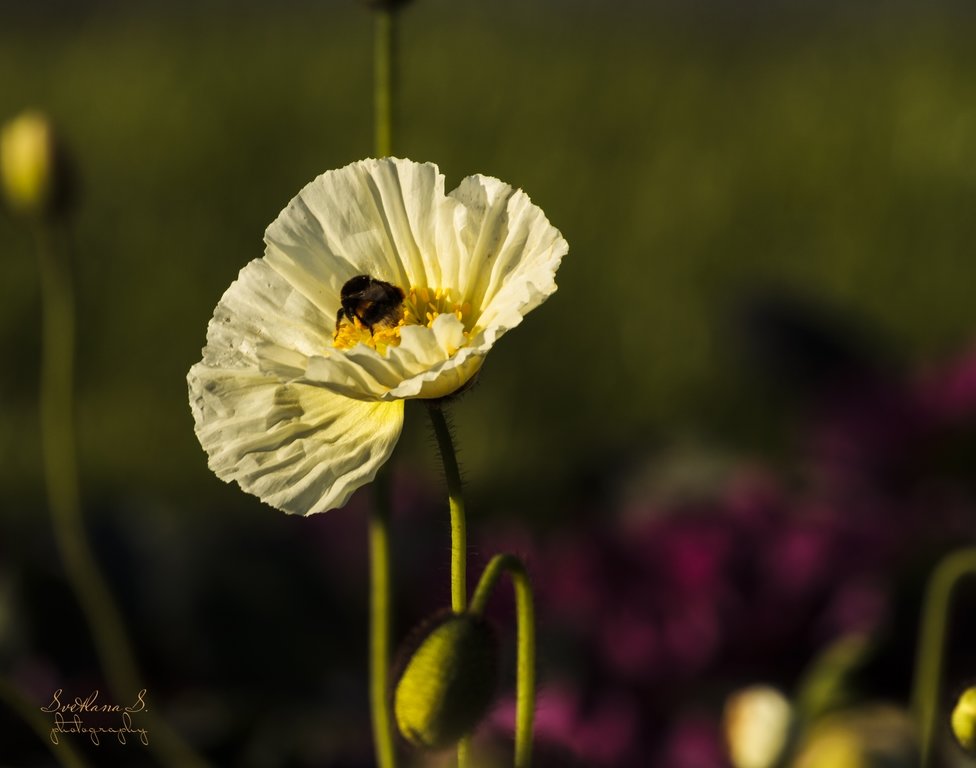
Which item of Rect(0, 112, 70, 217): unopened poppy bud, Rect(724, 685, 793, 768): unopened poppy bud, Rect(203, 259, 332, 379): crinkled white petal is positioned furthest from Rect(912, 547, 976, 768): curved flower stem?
Rect(0, 112, 70, 217): unopened poppy bud

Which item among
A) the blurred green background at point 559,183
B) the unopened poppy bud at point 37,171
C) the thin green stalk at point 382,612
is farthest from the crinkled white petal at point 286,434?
the blurred green background at point 559,183

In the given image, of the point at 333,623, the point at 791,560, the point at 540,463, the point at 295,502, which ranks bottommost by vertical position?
the point at 540,463

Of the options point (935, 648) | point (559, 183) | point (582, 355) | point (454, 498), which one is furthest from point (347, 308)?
point (559, 183)

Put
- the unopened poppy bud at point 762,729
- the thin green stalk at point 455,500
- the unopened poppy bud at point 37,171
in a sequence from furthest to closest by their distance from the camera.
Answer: the unopened poppy bud at point 37,171, the unopened poppy bud at point 762,729, the thin green stalk at point 455,500

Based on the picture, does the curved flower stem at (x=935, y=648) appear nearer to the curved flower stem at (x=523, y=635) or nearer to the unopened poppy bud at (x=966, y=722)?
the unopened poppy bud at (x=966, y=722)

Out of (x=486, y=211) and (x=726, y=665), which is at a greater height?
(x=486, y=211)

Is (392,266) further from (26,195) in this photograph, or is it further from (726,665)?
(726,665)

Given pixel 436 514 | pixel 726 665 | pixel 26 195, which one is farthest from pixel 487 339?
pixel 436 514

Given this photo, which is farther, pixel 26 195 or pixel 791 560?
pixel 791 560
